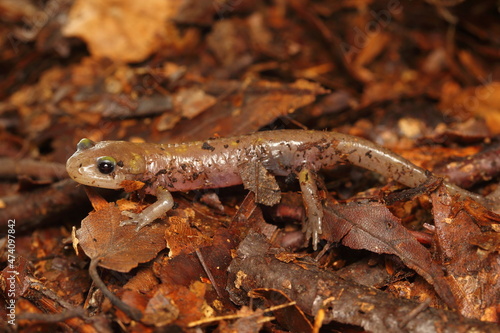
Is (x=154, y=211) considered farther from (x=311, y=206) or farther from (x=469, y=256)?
(x=469, y=256)

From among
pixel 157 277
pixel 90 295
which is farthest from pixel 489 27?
pixel 90 295

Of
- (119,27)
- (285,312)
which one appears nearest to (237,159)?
(285,312)

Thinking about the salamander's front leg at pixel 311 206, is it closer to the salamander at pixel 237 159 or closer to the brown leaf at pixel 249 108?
the salamander at pixel 237 159

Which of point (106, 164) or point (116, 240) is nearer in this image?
point (116, 240)

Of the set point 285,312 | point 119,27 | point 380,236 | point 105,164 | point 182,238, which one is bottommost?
point 285,312

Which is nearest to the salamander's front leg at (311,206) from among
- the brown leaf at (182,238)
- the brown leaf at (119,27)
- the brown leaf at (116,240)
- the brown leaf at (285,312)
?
the brown leaf at (285,312)

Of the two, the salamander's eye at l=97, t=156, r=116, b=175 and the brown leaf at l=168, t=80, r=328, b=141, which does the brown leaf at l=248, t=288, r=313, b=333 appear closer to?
the salamander's eye at l=97, t=156, r=116, b=175

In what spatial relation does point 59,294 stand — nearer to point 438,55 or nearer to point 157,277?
point 157,277

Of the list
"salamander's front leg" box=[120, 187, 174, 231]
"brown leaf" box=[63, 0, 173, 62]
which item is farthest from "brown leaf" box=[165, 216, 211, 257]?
"brown leaf" box=[63, 0, 173, 62]
